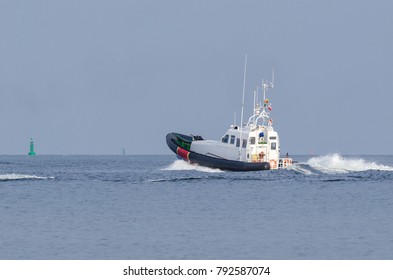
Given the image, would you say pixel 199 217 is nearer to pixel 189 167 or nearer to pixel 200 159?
pixel 200 159

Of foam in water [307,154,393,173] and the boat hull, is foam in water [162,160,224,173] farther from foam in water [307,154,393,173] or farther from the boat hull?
foam in water [307,154,393,173]

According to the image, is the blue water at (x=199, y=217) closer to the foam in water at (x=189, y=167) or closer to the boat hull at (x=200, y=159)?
the boat hull at (x=200, y=159)

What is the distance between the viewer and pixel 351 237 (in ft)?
105

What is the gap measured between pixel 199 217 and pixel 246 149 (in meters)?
24.9

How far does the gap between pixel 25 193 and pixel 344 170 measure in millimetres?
31376

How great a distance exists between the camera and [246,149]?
205ft

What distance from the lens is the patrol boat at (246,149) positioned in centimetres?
6266

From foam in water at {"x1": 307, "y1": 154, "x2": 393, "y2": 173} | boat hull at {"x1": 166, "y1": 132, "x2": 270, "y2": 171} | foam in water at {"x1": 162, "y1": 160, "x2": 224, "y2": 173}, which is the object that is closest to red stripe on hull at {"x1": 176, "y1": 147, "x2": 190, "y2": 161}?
boat hull at {"x1": 166, "y1": 132, "x2": 270, "y2": 171}

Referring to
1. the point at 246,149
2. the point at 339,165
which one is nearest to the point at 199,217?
the point at 246,149

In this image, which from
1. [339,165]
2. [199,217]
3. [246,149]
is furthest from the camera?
[339,165]
